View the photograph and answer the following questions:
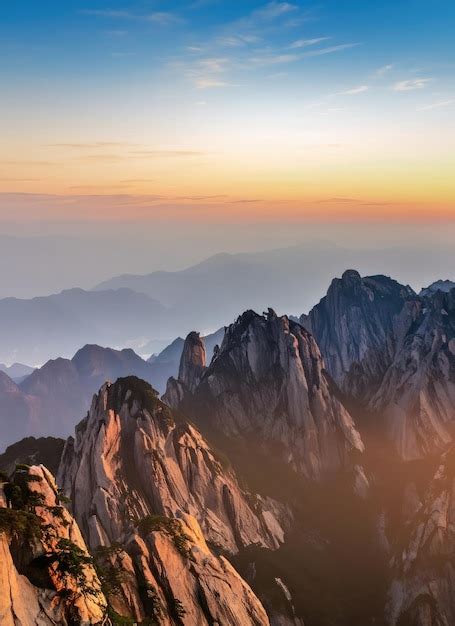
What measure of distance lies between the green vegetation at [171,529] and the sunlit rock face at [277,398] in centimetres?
8542

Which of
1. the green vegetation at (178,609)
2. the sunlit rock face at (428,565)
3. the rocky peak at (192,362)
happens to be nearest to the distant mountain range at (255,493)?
the green vegetation at (178,609)

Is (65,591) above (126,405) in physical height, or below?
above

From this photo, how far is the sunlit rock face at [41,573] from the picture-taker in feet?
109

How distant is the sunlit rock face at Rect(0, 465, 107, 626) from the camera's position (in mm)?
33188

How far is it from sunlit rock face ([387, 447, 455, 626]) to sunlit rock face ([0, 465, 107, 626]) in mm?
69551

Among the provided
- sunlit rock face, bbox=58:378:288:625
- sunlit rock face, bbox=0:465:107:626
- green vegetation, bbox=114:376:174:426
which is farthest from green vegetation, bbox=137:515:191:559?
green vegetation, bbox=114:376:174:426

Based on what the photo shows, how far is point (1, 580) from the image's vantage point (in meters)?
32.4

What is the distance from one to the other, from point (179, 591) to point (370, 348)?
160 m

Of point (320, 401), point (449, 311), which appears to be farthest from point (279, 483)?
point (449, 311)

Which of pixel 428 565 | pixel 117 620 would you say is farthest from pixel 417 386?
pixel 117 620

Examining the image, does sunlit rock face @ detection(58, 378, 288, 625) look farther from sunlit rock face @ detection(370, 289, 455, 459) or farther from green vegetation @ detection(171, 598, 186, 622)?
sunlit rock face @ detection(370, 289, 455, 459)

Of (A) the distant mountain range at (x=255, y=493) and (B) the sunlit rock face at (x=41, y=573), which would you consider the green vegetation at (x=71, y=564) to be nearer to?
(B) the sunlit rock face at (x=41, y=573)

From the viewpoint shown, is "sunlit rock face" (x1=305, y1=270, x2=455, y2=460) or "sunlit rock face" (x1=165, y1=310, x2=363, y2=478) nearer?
"sunlit rock face" (x1=165, y1=310, x2=363, y2=478)

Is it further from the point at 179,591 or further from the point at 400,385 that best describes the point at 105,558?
the point at 400,385
